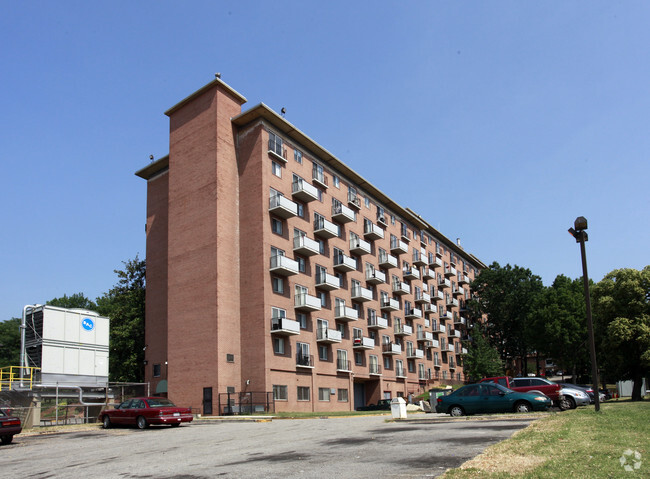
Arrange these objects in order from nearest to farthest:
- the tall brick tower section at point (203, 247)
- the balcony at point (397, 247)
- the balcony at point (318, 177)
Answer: the tall brick tower section at point (203, 247)
the balcony at point (318, 177)
the balcony at point (397, 247)

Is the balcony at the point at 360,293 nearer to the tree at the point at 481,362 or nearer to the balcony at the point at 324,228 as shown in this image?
the balcony at the point at 324,228

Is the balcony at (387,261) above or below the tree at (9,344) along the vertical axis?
above

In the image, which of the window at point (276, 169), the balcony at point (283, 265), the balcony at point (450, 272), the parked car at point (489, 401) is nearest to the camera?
the parked car at point (489, 401)

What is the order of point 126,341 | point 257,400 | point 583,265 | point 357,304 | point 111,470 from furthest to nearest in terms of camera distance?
point 357,304 → point 126,341 → point 257,400 → point 583,265 → point 111,470

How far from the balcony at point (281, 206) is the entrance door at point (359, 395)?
2062 cm

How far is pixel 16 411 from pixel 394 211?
47748mm

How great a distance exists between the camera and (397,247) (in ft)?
217

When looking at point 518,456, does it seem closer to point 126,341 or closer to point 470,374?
point 126,341

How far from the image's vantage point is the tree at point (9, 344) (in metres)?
85.8

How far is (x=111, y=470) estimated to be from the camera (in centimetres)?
1284

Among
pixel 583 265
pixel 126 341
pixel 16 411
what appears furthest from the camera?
pixel 126 341

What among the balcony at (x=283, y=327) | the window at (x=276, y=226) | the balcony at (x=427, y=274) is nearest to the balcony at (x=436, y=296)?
the balcony at (x=427, y=274)

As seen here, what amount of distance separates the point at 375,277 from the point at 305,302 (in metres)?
14.5

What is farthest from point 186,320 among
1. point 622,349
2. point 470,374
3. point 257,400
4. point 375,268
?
point 470,374
